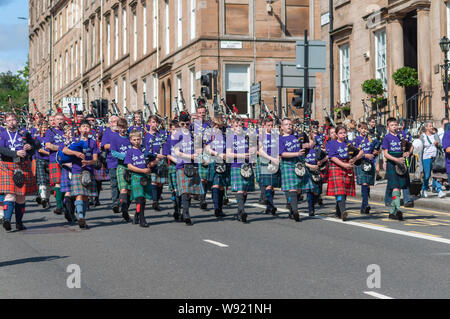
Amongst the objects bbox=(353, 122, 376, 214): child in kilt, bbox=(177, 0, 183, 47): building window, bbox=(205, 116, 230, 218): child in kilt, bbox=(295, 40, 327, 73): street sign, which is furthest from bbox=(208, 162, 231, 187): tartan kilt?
bbox=(177, 0, 183, 47): building window

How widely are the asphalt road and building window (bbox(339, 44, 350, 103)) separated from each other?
16059 mm

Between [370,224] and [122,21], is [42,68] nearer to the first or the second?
[122,21]

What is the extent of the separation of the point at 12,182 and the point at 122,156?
211 centimetres

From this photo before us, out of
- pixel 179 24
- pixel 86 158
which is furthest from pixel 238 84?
pixel 86 158

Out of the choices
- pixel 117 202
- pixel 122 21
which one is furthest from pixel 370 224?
pixel 122 21

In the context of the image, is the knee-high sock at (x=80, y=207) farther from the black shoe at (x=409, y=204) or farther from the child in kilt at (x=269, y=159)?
the black shoe at (x=409, y=204)

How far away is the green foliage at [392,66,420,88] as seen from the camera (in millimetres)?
24359

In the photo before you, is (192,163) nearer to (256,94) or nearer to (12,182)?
(12,182)

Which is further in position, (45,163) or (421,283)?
(45,163)

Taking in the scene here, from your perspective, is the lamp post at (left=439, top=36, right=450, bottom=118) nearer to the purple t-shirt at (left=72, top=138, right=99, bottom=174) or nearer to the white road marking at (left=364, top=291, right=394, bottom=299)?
the purple t-shirt at (left=72, top=138, right=99, bottom=174)

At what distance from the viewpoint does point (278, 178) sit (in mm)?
14852

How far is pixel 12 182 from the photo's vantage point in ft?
40.3
